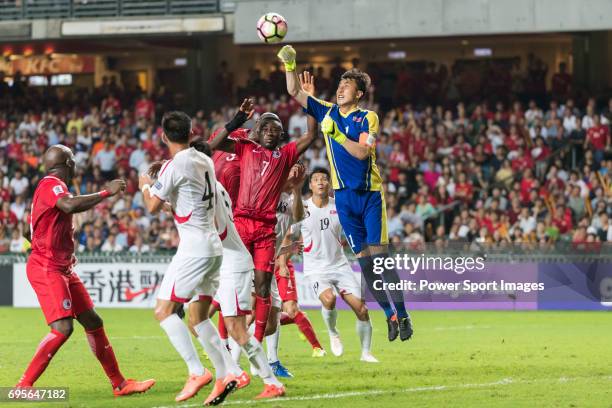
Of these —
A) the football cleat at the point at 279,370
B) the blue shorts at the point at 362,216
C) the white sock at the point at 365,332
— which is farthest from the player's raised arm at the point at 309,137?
the white sock at the point at 365,332

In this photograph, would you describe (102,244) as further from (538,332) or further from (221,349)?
(221,349)

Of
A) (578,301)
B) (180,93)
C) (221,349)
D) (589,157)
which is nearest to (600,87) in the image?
(589,157)

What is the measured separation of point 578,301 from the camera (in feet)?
80.3

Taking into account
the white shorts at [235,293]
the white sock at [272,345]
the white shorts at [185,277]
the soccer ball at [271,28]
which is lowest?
the white sock at [272,345]

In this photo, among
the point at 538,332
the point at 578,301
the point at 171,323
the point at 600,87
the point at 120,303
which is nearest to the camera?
the point at 171,323

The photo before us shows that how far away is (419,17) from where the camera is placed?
30.8 metres

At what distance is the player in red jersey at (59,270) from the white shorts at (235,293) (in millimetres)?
1067

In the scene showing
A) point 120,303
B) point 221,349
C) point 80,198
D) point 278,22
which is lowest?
point 120,303

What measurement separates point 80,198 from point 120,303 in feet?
53.8

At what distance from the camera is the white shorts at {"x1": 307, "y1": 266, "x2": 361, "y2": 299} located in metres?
15.4

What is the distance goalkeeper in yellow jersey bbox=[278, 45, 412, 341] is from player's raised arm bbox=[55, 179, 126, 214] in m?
2.50

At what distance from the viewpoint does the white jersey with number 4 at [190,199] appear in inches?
403

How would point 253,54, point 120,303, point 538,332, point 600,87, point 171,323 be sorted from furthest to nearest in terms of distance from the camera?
1. point 253,54
2. point 600,87
3. point 120,303
4. point 538,332
5. point 171,323

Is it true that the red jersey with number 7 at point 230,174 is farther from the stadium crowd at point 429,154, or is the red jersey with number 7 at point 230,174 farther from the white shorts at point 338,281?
the stadium crowd at point 429,154
